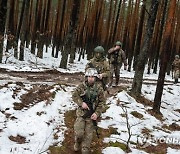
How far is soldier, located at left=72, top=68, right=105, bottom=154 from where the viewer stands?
6.21 m

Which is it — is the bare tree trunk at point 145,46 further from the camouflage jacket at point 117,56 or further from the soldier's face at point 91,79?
the soldier's face at point 91,79

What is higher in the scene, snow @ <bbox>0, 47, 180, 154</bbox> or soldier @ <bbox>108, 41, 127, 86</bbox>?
soldier @ <bbox>108, 41, 127, 86</bbox>

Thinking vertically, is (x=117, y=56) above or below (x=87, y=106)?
above

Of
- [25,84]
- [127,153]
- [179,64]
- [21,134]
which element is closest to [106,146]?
[127,153]

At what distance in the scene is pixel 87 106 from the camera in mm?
6188

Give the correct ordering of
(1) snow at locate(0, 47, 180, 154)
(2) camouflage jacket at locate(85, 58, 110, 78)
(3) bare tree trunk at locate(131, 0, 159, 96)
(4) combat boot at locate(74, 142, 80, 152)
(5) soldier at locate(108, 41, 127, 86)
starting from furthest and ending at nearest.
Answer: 1. (5) soldier at locate(108, 41, 127, 86)
2. (3) bare tree trunk at locate(131, 0, 159, 96)
3. (2) camouflage jacket at locate(85, 58, 110, 78)
4. (1) snow at locate(0, 47, 180, 154)
5. (4) combat boot at locate(74, 142, 80, 152)

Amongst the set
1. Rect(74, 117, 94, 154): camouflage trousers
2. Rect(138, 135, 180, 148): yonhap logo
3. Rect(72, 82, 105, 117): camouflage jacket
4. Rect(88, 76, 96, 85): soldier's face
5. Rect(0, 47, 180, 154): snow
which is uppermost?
Rect(88, 76, 96, 85): soldier's face

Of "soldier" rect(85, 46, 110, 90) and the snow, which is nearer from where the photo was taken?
the snow

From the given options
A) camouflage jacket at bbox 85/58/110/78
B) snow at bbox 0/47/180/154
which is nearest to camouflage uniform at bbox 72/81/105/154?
snow at bbox 0/47/180/154

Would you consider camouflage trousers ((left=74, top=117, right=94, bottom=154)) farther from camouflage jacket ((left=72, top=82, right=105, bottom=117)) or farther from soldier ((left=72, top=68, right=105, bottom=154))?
camouflage jacket ((left=72, top=82, right=105, bottom=117))

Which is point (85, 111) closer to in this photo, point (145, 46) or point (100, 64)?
point (100, 64)

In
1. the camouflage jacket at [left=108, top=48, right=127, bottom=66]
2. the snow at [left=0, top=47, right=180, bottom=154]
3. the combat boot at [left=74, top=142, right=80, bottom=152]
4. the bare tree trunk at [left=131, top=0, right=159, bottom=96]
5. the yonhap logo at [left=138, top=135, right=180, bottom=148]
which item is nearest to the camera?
the combat boot at [left=74, top=142, right=80, bottom=152]

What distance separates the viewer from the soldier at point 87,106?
6.21 m

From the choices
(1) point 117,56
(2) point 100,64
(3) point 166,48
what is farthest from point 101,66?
(1) point 117,56
